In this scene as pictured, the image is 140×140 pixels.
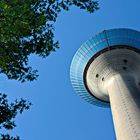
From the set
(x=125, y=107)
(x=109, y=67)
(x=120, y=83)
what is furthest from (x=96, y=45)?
(x=125, y=107)

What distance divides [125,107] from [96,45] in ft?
57.8

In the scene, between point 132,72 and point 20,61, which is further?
point 132,72

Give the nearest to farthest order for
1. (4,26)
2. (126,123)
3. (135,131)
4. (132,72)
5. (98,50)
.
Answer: (4,26) → (135,131) → (126,123) → (132,72) → (98,50)

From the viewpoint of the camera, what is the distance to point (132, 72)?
131ft

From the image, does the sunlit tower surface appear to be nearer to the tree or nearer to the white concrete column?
the white concrete column

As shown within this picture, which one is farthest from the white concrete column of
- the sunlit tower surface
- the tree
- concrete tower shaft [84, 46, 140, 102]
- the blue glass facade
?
the tree

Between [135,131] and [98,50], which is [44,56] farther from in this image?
[98,50]

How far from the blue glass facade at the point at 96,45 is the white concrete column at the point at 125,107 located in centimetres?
1002

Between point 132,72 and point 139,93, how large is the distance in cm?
709

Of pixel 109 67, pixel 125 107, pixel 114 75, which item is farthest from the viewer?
pixel 109 67

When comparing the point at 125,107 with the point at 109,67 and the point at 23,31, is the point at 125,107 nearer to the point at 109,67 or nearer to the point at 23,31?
the point at 109,67

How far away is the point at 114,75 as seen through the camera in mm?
38906

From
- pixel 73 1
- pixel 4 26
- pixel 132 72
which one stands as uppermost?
pixel 132 72

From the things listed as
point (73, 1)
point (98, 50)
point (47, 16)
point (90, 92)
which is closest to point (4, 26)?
point (47, 16)
